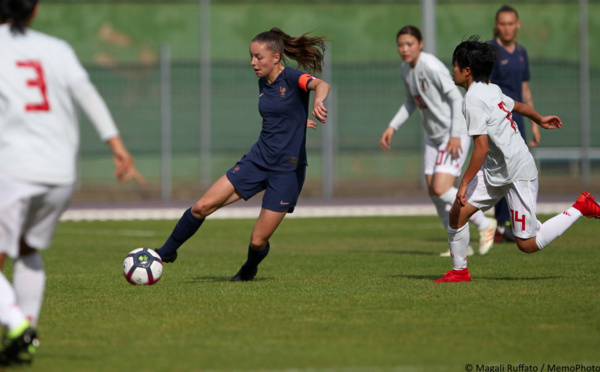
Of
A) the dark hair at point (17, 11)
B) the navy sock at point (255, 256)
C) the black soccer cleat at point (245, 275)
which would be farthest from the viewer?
the black soccer cleat at point (245, 275)

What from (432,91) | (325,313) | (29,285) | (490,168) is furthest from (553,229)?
(29,285)

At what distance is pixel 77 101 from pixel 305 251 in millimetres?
7064

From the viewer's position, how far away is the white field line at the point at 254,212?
18.8 meters

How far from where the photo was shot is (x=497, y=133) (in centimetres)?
835

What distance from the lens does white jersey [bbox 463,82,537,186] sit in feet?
26.9

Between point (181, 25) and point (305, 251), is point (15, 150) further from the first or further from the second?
point (181, 25)

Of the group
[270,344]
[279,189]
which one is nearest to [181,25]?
[279,189]

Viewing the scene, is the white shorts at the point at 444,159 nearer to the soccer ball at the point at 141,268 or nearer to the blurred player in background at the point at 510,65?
the blurred player in background at the point at 510,65

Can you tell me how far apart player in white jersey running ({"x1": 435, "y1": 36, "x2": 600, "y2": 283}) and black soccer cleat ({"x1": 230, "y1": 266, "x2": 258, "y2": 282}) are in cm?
157

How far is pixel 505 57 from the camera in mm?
12320

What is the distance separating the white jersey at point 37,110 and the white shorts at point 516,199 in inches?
155

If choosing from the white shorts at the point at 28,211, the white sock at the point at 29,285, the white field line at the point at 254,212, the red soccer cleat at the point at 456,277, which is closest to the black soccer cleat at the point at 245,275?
the red soccer cleat at the point at 456,277

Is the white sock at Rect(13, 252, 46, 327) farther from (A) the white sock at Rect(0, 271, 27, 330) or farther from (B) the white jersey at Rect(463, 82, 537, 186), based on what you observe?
(B) the white jersey at Rect(463, 82, 537, 186)

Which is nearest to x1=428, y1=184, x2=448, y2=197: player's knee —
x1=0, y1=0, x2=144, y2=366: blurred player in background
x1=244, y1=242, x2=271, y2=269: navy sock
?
x1=244, y1=242, x2=271, y2=269: navy sock
